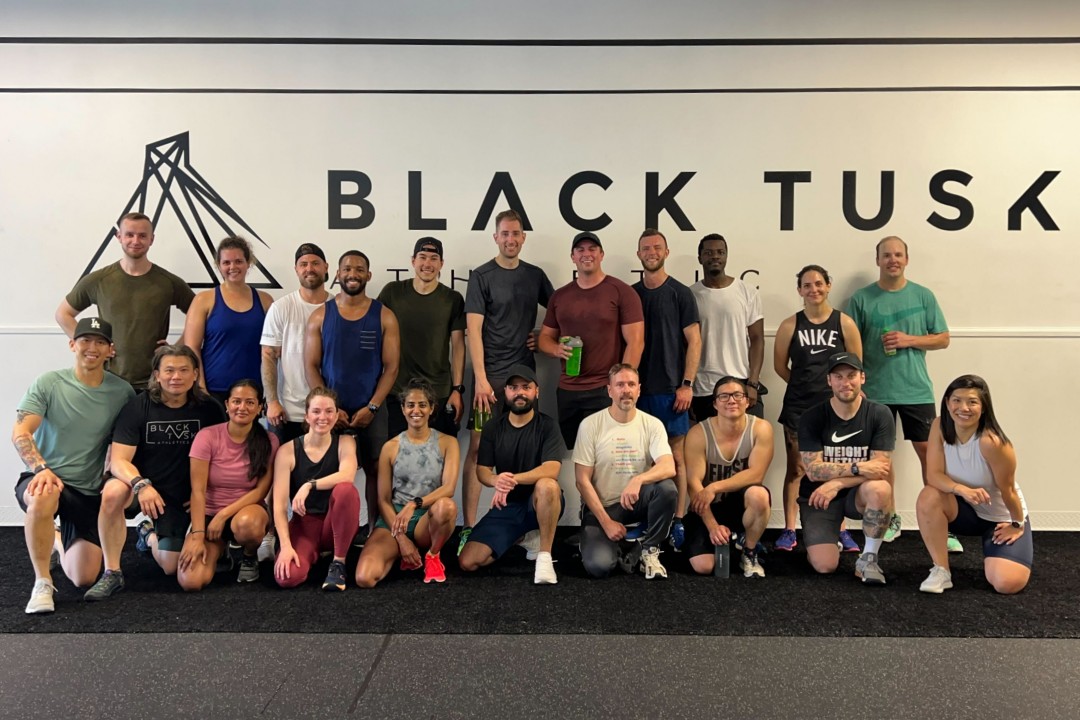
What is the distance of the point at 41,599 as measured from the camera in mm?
2805

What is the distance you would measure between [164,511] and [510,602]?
1691 mm

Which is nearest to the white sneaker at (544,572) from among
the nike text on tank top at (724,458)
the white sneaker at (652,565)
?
the white sneaker at (652,565)

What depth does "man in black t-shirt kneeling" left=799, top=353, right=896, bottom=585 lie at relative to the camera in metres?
3.19

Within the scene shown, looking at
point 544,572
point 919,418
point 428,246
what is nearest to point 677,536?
point 544,572

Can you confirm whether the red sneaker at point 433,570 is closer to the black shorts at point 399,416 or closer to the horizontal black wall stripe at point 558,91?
the black shorts at point 399,416

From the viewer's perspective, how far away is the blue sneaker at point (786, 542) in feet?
11.9

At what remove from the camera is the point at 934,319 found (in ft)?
12.6

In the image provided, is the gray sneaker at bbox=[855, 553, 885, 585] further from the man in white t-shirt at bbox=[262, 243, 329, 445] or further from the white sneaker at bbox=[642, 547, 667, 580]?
the man in white t-shirt at bbox=[262, 243, 329, 445]

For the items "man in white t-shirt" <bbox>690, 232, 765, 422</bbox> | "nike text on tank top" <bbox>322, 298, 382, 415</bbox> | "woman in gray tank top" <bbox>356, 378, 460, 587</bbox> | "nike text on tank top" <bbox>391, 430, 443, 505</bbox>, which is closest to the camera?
"woman in gray tank top" <bbox>356, 378, 460, 587</bbox>

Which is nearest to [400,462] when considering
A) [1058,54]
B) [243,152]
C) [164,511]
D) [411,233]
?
[164,511]

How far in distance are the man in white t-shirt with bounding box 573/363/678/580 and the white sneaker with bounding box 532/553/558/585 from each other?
0.56 feet

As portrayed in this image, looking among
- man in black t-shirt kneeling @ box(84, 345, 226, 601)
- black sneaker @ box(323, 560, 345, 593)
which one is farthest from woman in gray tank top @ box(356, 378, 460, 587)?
man in black t-shirt kneeling @ box(84, 345, 226, 601)

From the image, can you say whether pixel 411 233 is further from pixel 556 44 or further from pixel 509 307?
pixel 556 44

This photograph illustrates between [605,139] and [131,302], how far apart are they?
290cm
